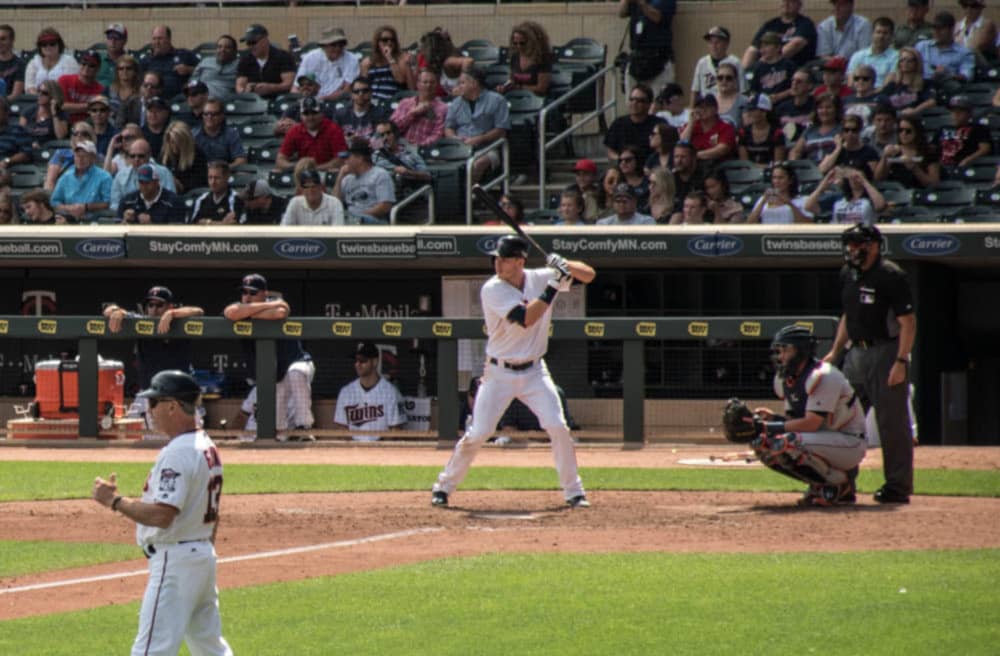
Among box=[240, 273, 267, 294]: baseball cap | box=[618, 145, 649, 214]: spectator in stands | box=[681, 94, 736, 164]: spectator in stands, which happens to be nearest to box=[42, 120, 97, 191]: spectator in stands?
box=[240, 273, 267, 294]: baseball cap

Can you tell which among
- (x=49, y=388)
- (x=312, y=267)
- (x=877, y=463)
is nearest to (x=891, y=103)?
(x=877, y=463)

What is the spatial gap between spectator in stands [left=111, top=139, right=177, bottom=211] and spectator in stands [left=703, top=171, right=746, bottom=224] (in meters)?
6.10

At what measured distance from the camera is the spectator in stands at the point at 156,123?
18.5 m

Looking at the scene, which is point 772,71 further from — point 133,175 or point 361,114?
point 133,175

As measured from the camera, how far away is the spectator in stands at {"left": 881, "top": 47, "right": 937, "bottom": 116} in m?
16.7

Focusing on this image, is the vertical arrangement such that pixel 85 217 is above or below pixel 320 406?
above

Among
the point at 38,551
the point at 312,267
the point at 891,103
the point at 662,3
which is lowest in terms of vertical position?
the point at 38,551

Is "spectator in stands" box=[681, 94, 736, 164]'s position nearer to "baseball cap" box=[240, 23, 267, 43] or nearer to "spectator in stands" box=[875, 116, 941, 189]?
"spectator in stands" box=[875, 116, 941, 189]

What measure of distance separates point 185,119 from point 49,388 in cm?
475

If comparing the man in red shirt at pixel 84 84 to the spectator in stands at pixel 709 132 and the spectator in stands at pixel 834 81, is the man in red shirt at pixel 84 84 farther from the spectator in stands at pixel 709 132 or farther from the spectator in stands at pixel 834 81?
the spectator in stands at pixel 834 81

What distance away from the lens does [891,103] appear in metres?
16.7

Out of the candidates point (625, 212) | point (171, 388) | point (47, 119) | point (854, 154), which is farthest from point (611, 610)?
point (47, 119)

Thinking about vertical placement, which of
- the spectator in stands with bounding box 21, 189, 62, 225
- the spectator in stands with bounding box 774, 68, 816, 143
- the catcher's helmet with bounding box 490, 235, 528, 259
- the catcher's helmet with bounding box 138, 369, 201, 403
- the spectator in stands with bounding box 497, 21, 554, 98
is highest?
the spectator in stands with bounding box 497, 21, 554, 98

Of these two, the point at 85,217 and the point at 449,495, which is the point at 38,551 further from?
the point at 85,217
